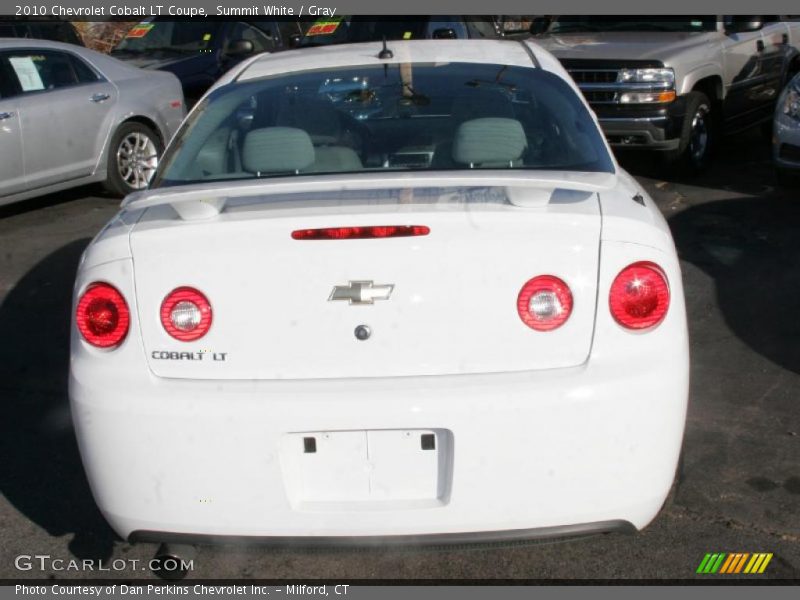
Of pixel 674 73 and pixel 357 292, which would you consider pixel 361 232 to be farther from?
pixel 674 73

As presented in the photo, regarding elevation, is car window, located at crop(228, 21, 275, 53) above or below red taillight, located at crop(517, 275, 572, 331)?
below

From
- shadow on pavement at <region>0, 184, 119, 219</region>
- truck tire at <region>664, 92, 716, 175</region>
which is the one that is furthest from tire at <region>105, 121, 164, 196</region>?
truck tire at <region>664, 92, 716, 175</region>

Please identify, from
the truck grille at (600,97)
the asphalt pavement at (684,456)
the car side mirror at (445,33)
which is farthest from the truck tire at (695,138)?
the car side mirror at (445,33)

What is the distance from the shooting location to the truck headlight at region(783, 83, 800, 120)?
857cm

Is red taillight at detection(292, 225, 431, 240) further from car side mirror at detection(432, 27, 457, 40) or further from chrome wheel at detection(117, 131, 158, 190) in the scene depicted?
car side mirror at detection(432, 27, 457, 40)

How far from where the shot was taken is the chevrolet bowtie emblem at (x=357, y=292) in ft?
9.80

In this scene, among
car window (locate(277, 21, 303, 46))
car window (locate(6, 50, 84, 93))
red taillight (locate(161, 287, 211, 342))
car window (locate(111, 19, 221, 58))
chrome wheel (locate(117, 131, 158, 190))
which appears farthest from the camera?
car window (locate(277, 21, 303, 46))

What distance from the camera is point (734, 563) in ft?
11.9

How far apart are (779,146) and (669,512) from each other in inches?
216

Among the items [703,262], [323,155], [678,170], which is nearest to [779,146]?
[678,170]

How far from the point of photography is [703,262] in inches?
280

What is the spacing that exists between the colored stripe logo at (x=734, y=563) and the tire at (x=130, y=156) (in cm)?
709

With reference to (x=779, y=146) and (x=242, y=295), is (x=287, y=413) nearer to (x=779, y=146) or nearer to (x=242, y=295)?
(x=242, y=295)

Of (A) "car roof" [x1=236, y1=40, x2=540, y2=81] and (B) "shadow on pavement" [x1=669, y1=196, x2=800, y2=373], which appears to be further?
(B) "shadow on pavement" [x1=669, y1=196, x2=800, y2=373]
